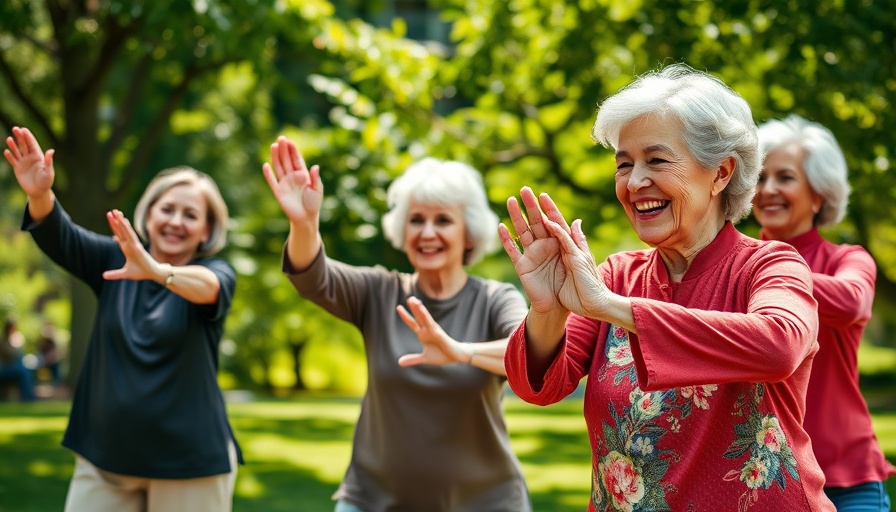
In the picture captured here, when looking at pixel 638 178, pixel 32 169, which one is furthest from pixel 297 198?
pixel 638 178

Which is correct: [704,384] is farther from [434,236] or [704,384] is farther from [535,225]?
[434,236]

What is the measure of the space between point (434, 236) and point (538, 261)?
1744 mm

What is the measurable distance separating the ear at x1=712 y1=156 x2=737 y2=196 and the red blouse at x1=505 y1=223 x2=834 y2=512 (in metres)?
0.10

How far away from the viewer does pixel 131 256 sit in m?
3.88

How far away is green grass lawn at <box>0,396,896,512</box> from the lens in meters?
7.35

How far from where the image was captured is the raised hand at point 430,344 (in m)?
3.43

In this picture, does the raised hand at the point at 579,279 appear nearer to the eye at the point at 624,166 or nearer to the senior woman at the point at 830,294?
the eye at the point at 624,166

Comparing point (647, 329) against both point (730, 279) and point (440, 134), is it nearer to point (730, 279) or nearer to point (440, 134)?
point (730, 279)

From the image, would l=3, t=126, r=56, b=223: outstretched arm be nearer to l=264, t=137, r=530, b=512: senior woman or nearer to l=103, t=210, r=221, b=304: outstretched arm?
l=103, t=210, r=221, b=304: outstretched arm

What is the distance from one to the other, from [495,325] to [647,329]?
1.88m

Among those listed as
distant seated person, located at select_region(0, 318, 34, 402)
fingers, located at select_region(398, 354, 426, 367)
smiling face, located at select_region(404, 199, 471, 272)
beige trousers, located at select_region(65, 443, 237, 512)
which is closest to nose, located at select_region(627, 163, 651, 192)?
fingers, located at select_region(398, 354, 426, 367)

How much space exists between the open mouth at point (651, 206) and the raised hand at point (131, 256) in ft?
7.11

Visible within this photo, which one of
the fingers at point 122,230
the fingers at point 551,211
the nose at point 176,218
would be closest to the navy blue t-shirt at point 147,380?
the nose at point 176,218

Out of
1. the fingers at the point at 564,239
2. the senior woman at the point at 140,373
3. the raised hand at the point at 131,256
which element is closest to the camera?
the fingers at the point at 564,239
